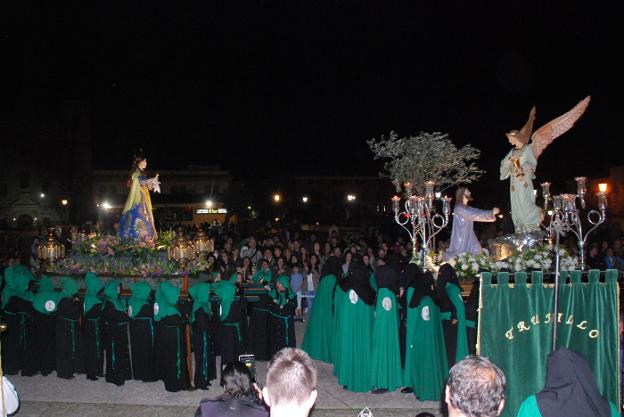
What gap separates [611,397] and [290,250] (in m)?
10.2

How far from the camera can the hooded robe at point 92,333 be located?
332 inches

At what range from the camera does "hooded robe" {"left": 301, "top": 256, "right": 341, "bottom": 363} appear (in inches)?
380

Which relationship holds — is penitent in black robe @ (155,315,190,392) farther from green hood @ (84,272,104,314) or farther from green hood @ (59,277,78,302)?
green hood @ (59,277,78,302)

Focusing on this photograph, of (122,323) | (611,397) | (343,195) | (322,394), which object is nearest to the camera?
(611,397)

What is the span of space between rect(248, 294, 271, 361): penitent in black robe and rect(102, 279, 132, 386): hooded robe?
220cm

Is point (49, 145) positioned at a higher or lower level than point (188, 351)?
higher

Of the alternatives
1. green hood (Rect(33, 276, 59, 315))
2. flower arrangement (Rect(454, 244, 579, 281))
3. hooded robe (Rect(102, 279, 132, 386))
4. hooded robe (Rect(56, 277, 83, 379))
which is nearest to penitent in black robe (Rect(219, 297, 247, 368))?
hooded robe (Rect(102, 279, 132, 386))

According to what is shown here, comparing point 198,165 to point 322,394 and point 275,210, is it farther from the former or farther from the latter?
point 322,394

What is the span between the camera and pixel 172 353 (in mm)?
7859

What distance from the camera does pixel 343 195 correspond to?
217 feet

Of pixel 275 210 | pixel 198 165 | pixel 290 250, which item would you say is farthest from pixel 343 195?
pixel 290 250

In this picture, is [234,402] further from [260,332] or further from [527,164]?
[527,164]

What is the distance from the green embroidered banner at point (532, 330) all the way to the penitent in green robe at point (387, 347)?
1.80m

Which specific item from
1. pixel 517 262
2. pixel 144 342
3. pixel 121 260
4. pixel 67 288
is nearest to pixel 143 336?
pixel 144 342
